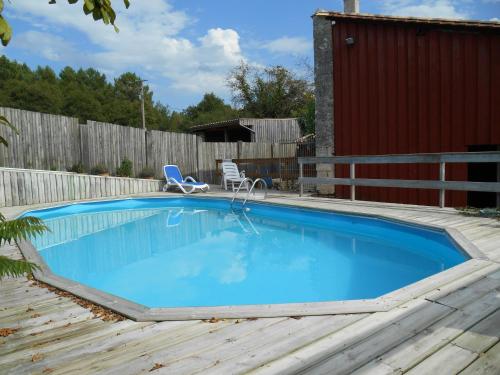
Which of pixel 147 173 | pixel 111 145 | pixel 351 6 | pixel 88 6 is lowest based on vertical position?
pixel 147 173

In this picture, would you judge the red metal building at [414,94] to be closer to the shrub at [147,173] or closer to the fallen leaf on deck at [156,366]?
the shrub at [147,173]

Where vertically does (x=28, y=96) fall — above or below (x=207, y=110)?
below

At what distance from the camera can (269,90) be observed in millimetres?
35344

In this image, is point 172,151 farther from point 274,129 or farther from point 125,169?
point 274,129

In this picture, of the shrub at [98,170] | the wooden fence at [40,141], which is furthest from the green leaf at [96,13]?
the shrub at [98,170]

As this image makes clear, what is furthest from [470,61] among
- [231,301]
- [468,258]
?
[231,301]

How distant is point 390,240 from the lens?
600 cm

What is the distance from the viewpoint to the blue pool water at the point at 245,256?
14.0 feet

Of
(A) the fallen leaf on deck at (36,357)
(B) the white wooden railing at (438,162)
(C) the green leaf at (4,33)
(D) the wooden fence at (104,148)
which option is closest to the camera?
(C) the green leaf at (4,33)

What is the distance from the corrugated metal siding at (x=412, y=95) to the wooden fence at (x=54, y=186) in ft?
20.1

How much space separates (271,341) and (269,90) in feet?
113

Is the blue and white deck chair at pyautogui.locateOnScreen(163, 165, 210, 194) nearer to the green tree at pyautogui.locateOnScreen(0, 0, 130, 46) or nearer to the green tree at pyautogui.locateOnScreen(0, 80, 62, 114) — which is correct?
the green tree at pyautogui.locateOnScreen(0, 0, 130, 46)

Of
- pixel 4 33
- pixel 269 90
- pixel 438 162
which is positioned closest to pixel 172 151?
pixel 438 162

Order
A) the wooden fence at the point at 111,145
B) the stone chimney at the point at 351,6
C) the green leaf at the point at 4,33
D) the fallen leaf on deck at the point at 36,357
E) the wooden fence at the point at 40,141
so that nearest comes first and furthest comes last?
the green leaf at the point at 4,33
the fallen leaf on deck at the point at 36,357
the wooden fence at the point at 40,141
the stone chimney at the point at 351,6
the wooden fence at the point at 111,145
